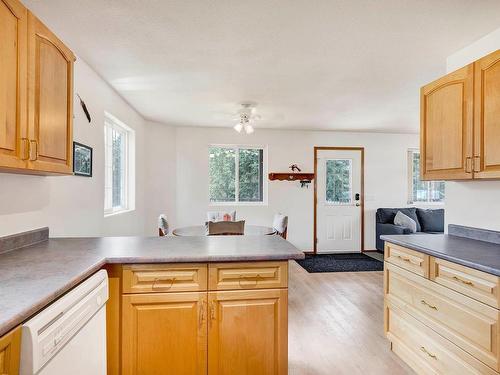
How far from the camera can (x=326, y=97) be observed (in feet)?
12.5

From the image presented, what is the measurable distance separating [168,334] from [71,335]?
59 centimetres

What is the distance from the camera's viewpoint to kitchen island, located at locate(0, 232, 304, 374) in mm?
1669

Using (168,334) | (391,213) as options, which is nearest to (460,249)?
(168,334)

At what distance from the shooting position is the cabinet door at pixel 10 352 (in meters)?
0.90

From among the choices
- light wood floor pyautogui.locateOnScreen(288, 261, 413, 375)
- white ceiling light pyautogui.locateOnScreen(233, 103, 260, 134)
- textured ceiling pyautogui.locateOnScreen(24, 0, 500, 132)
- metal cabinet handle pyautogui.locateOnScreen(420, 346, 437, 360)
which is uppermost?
textured ceiling pyautogui.locateOnScreen(24, 0, 500, 132)

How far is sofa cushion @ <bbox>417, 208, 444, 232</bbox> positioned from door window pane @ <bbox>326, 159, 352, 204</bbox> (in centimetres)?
131

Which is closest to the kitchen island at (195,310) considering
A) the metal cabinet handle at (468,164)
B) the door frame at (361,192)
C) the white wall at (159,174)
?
the metal cabinet handle at (468,164)

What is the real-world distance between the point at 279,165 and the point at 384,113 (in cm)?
203

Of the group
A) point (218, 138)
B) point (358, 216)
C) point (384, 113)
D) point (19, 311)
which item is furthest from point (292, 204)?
point (19, 311)

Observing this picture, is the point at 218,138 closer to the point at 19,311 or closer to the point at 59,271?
the point at 59,271

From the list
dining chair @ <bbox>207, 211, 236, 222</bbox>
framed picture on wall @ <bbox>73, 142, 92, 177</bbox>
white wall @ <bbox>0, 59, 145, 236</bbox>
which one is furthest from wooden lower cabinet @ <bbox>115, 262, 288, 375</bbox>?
dining chair @ <bbox>207, 211, 236, 222</bbox>

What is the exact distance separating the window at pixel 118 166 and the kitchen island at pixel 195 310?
208cm

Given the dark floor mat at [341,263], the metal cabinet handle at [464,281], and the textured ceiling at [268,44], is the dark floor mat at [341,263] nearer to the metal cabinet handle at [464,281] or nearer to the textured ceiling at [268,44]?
the textured ceiling at [268,44]

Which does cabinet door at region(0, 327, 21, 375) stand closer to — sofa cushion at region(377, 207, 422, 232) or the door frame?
the door frame
